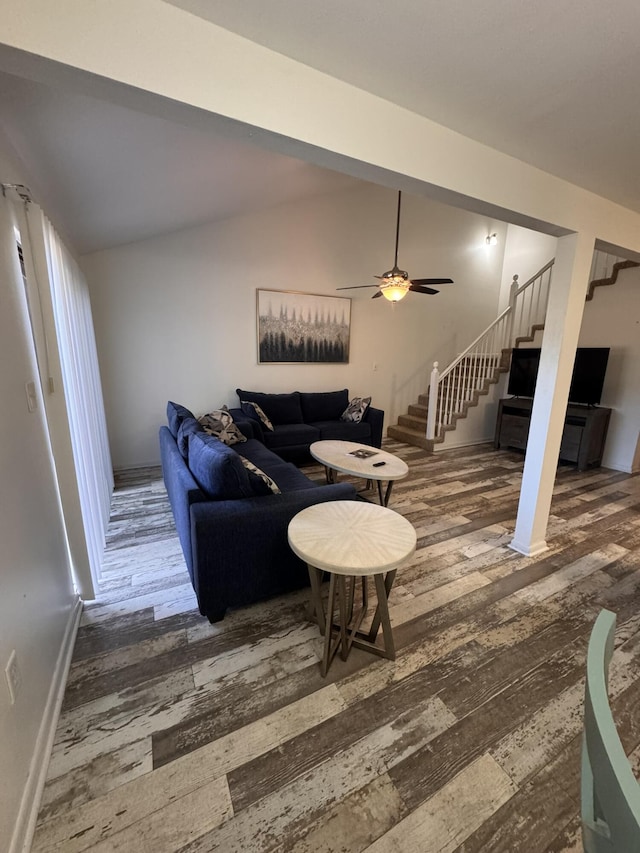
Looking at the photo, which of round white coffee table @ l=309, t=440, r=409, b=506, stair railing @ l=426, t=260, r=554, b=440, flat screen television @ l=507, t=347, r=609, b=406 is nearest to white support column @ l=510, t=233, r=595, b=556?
round white coffee table @ l=309, t=440, r=409, b=506

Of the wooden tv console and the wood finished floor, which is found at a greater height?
the wooden tv console

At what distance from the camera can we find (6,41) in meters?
0.82

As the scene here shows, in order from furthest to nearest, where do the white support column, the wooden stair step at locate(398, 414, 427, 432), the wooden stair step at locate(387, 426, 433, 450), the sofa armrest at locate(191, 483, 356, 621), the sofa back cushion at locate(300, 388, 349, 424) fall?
the wooden stair step at locate(398, 414, 427, 432) → the wooden stair step at locate(387, 426, 433, 450) → the sofa back cushion at locate(300, 388, 349, 424) → the white support column → the sofa armrest at locate(191, 483, 356, 621)

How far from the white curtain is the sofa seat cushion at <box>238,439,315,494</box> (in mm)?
1248

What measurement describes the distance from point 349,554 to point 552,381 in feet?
6.15

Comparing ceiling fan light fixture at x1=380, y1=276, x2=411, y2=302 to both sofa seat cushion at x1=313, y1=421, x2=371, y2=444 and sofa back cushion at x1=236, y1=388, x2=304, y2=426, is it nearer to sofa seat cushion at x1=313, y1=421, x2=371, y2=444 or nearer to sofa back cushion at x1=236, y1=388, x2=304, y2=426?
sofa seat cushion at x1=313, y1=421, x2=371, y2=444

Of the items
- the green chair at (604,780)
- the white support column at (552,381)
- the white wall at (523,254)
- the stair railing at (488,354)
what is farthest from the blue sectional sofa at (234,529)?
the white wall at (523,254)

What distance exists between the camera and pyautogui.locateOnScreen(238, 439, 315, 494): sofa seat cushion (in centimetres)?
270

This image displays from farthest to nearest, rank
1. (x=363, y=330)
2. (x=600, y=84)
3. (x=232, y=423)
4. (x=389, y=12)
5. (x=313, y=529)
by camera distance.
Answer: (x=363, y=330) < (x=232, y=423) < (x=313, y=529) < (x=600, y=84) < (x=389, y=12)

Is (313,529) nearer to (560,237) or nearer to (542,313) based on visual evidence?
(560,237)

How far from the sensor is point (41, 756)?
4.00 ft

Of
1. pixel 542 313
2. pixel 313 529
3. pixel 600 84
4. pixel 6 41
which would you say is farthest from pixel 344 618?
pixel 542 313

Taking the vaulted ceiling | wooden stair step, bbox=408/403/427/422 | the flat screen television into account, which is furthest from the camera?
wooden stair step, bbox=408/403/427/422

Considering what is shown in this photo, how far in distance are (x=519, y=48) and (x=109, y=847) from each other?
111 inches
